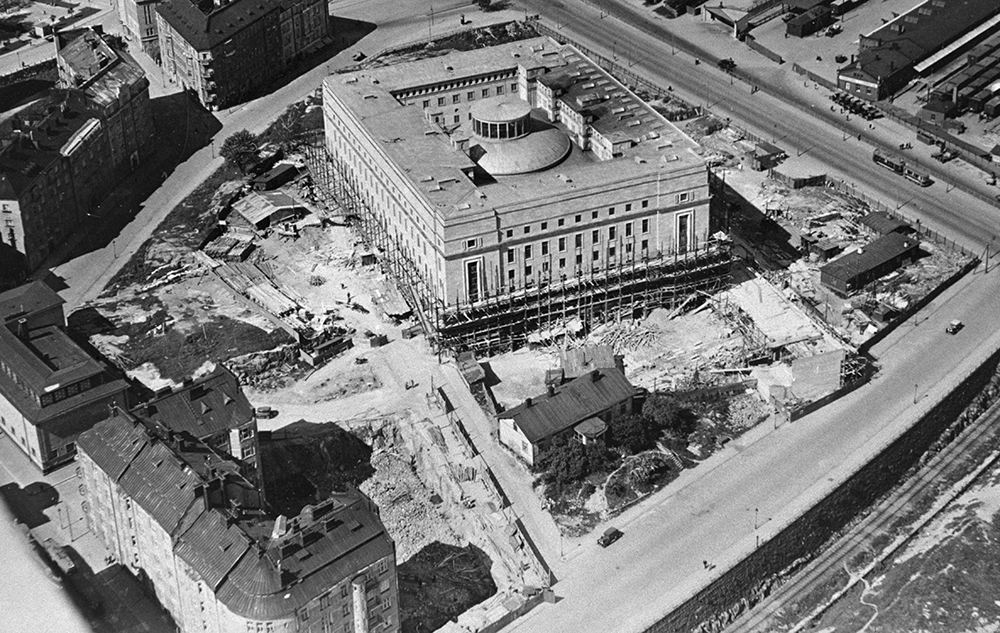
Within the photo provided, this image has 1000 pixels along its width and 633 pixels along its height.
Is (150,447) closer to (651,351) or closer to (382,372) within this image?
(382,372)

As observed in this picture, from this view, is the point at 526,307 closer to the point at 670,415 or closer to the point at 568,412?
the point at 568,412

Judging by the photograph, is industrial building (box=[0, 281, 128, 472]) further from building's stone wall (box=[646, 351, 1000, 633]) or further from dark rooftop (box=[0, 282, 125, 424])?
building's stone wall (box=[646, 351, 1000, 633])

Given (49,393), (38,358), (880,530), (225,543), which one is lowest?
(880,530)

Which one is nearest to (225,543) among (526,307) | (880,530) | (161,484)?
(161,484)

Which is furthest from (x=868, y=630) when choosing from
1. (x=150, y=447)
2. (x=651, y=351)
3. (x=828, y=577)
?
(x=150, y=447)

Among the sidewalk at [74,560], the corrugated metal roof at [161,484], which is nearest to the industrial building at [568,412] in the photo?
the corrugated metal roof at [161,484]

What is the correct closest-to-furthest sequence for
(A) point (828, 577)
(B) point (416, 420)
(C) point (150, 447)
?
(C) point (150, 447), (A) point (828, 577), (B) point (416, 420)
